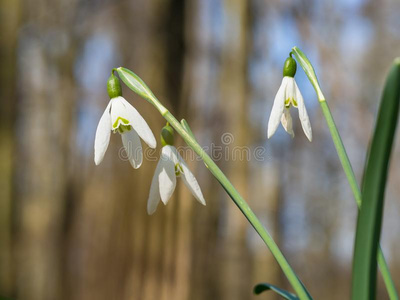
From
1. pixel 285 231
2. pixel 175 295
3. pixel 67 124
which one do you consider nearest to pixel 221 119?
pixel 67 124

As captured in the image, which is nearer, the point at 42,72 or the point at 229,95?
the point at 229,95

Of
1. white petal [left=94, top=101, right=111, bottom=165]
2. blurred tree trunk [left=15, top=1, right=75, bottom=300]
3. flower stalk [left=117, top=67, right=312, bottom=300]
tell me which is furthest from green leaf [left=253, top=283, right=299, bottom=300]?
A: blurred tree trunk [left=15, top=1, right=75, bottom=300]

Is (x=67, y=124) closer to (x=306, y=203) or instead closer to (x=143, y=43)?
(x=143, y=43)

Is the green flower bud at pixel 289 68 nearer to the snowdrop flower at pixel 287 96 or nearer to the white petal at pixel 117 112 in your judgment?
the snowdrop flower at pixel 287 96

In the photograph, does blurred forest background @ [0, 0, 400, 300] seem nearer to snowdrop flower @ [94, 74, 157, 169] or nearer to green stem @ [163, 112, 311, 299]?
snowdrop flower @ [94, 74, 157, 169]

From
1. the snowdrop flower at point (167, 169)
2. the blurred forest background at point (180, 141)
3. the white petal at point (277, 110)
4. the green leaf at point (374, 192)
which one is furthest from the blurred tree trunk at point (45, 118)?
the green leaf at point (374, 192)
